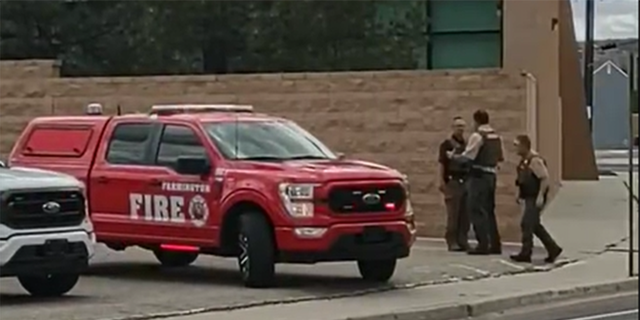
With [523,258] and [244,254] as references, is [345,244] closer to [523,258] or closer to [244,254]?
[244,254]

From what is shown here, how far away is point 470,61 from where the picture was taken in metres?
28.1

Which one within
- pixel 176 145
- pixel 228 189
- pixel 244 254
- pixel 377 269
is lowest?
pixel 377 269

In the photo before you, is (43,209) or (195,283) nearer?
(43,209)

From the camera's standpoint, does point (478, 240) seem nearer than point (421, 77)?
Yes

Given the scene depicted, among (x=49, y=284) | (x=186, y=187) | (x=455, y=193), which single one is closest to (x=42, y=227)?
(x=49, y=284)

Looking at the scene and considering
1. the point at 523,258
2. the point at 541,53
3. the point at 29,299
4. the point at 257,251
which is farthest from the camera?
the point at 541,53

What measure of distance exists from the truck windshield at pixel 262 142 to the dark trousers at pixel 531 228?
2.82m

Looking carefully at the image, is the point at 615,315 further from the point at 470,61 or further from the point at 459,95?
the point at 470,61

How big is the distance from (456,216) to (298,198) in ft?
16.2

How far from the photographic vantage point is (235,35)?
3077 centimetres

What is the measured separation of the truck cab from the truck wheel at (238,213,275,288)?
11 millimetres

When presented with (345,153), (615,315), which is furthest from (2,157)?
(615,315)

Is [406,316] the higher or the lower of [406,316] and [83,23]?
the lower

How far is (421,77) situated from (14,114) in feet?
23.6
